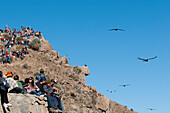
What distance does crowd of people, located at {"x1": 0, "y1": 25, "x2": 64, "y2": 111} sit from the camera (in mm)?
11732

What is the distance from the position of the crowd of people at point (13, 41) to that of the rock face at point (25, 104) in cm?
2245

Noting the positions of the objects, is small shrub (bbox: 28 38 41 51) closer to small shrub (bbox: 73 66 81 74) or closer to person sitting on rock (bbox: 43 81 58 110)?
small shrub (bbox: 73 66 81 74)

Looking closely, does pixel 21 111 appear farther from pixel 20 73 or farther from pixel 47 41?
pixel 47 41

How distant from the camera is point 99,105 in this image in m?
35.6

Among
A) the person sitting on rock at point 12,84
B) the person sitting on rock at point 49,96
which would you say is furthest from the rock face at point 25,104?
the person sitting on rock at point 49,96

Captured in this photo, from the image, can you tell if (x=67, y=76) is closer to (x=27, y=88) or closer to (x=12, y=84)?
(x=27, y=88)

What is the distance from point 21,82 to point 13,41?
30.3m

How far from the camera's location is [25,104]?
12344mm

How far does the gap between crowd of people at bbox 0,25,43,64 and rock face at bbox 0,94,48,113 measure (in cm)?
2245

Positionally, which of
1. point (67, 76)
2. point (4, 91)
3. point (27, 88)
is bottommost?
point (4, 91)

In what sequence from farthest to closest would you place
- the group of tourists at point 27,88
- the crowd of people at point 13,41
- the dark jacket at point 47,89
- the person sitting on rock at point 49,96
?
the crowd of people at point 13,41 < the dark jacket at point 47,89 < the person sitting on rock at point 49,96 < the group of tourists at point 27,88

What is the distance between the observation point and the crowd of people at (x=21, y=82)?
38.5ft

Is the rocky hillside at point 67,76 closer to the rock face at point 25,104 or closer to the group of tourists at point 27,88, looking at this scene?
the group of tourists at point 27,88

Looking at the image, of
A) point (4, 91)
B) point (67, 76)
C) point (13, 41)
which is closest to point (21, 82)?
point (4, 91)
